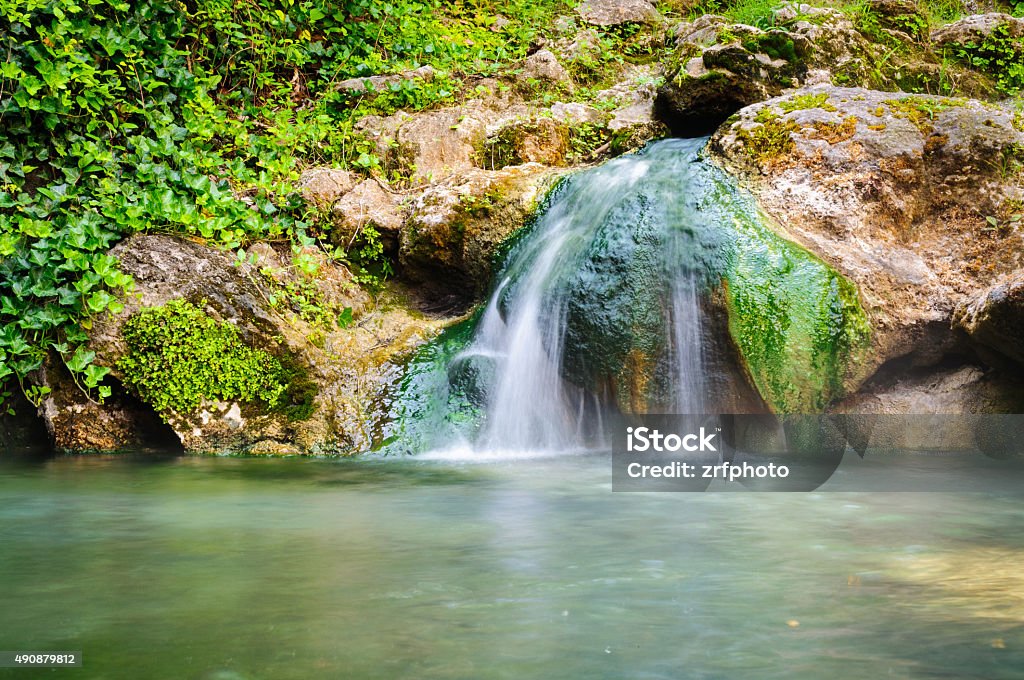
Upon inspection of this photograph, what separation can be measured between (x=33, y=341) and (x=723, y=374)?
4.28 m

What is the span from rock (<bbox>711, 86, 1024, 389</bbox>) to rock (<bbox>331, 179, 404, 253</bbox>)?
2580 mm

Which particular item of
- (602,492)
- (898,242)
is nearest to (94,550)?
(602,492)

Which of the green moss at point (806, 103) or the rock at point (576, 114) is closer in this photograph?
the green moss at point (806, 103)

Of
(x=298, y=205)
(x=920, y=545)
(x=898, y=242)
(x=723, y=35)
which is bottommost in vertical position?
(x=920, y=545)

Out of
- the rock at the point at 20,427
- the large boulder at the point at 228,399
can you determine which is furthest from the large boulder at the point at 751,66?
the rock at the point at 20,427

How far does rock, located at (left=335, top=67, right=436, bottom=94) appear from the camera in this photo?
817 centimetres

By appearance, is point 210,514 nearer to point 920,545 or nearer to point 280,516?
point 280,516

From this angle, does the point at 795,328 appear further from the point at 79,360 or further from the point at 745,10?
the point at 745,10

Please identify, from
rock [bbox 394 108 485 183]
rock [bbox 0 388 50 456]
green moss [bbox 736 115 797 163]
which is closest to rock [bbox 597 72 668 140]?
rock [bbox 394 108 485 183]

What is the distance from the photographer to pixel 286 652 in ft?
6.88

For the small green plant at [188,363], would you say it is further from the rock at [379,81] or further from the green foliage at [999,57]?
the green foliage at [999,57]

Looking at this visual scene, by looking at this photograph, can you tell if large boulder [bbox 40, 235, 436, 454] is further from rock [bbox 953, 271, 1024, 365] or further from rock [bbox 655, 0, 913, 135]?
rock [bbox 953, 271, 1024, 365]

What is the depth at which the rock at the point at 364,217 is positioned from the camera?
694cm

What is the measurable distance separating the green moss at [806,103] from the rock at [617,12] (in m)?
4.03
